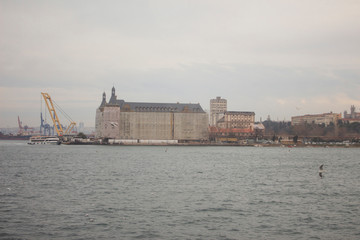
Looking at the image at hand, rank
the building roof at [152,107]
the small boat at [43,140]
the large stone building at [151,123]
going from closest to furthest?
the large stone building at [151,123] → the building roof at [152,107] → the small boat at [43,140]

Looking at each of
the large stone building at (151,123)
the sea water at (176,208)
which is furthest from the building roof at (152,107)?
the sea water at (176,208)

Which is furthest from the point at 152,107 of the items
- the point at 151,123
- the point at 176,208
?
the point at 176,208

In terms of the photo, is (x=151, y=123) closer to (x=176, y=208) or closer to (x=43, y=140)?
(x=43, y=140)

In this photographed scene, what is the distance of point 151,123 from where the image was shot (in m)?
164

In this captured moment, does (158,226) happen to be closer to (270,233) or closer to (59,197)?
(270,233)

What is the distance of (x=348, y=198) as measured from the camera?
100 ft

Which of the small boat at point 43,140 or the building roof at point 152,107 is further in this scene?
the small boat at point 43,140

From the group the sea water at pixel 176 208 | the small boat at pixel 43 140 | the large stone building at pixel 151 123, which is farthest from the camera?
the small boat at pixel 43 140

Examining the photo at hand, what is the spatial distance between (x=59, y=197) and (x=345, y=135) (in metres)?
175

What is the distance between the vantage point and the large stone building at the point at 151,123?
162000 millimetres

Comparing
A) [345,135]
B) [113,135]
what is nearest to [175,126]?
[113,135]

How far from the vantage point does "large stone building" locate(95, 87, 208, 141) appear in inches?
6378

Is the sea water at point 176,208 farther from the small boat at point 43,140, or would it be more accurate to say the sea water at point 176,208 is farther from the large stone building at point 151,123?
the small boat at point 43,140

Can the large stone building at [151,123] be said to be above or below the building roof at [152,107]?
below
